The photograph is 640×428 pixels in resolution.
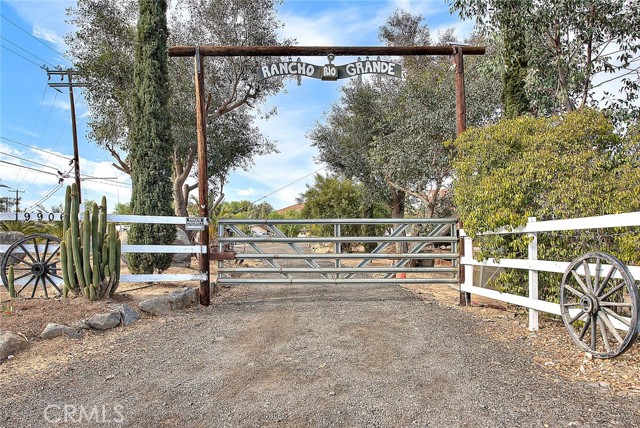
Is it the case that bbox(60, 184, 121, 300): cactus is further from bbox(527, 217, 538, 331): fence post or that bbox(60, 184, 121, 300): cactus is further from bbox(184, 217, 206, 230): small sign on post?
bbox(527, 217, 538, 331): fence post

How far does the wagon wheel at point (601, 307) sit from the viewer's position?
131 inches

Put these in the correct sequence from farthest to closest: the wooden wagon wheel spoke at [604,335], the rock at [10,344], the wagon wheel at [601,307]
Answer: the rock at [10,344], the wooden wagon wheel spoke at [604,335], the wagon wheel at [601,307]

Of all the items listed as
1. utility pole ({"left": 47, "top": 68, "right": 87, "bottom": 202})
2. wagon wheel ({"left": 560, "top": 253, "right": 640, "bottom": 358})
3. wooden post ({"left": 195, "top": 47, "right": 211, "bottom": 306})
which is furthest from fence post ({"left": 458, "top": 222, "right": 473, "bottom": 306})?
utility pole ({"left": 47, "top": 68, "right": 87, "bottom": 202})

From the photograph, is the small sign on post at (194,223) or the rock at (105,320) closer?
the rock at (105,320)

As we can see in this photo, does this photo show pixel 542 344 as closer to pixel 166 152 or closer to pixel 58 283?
pixel 58 283

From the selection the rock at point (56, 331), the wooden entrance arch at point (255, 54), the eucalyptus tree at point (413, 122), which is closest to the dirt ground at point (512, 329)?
the rock at point (56, 331)

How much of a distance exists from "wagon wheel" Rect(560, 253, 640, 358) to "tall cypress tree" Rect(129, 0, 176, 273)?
29.2 feet

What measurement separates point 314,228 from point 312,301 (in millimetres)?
28112

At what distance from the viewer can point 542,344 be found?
14.0ft

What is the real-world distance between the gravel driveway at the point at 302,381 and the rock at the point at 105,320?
0.68 ft

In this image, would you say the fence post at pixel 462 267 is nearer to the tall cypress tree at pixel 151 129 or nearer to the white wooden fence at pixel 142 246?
the white wooden fence at pixel 142 246

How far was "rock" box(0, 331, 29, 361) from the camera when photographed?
4.00 m

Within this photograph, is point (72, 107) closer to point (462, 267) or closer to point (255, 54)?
point (255, 54)

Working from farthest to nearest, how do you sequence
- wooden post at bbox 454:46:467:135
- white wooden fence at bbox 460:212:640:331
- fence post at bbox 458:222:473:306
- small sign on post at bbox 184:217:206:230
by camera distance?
wooden post at bbox 454:46:467:135
fence post at bbox 458:222:473:306
small sign on post at bbox 184:217:206:230
white wooden fence at bbox 460:212:640:331
